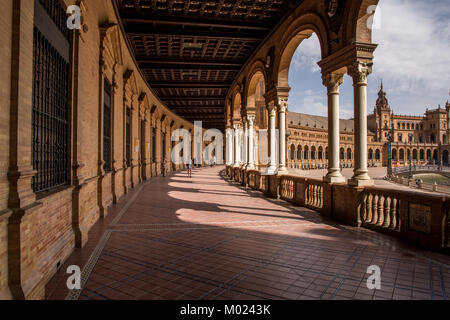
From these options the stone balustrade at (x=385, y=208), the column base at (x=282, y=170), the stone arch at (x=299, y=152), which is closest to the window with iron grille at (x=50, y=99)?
the stone balustrade at (x=385, y=208)

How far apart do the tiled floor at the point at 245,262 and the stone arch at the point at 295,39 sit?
17.8ft

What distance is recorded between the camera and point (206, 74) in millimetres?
19188

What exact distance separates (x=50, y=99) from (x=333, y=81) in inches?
279

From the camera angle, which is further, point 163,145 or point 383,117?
point 383,117

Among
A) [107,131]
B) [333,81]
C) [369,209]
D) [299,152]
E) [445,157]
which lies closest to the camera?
[369,209]

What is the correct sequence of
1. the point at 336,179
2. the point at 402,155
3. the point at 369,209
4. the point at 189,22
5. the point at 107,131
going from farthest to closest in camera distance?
1. the point at 402,155
2. the point at 189,22
3. the point at 107,131
4. the point at 336,179
5. the point at 369,209

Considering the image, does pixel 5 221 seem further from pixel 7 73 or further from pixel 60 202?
pixel 60 202

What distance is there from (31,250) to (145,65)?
15315mm

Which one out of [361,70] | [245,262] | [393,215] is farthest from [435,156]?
[245,262]

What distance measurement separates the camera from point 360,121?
7.11m

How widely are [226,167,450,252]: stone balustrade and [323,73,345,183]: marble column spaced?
34cm

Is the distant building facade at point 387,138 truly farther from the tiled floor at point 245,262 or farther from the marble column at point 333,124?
the tiled floor at point 245,262

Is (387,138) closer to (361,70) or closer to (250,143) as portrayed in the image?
(250,143)

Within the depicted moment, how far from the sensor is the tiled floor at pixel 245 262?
351 cm
